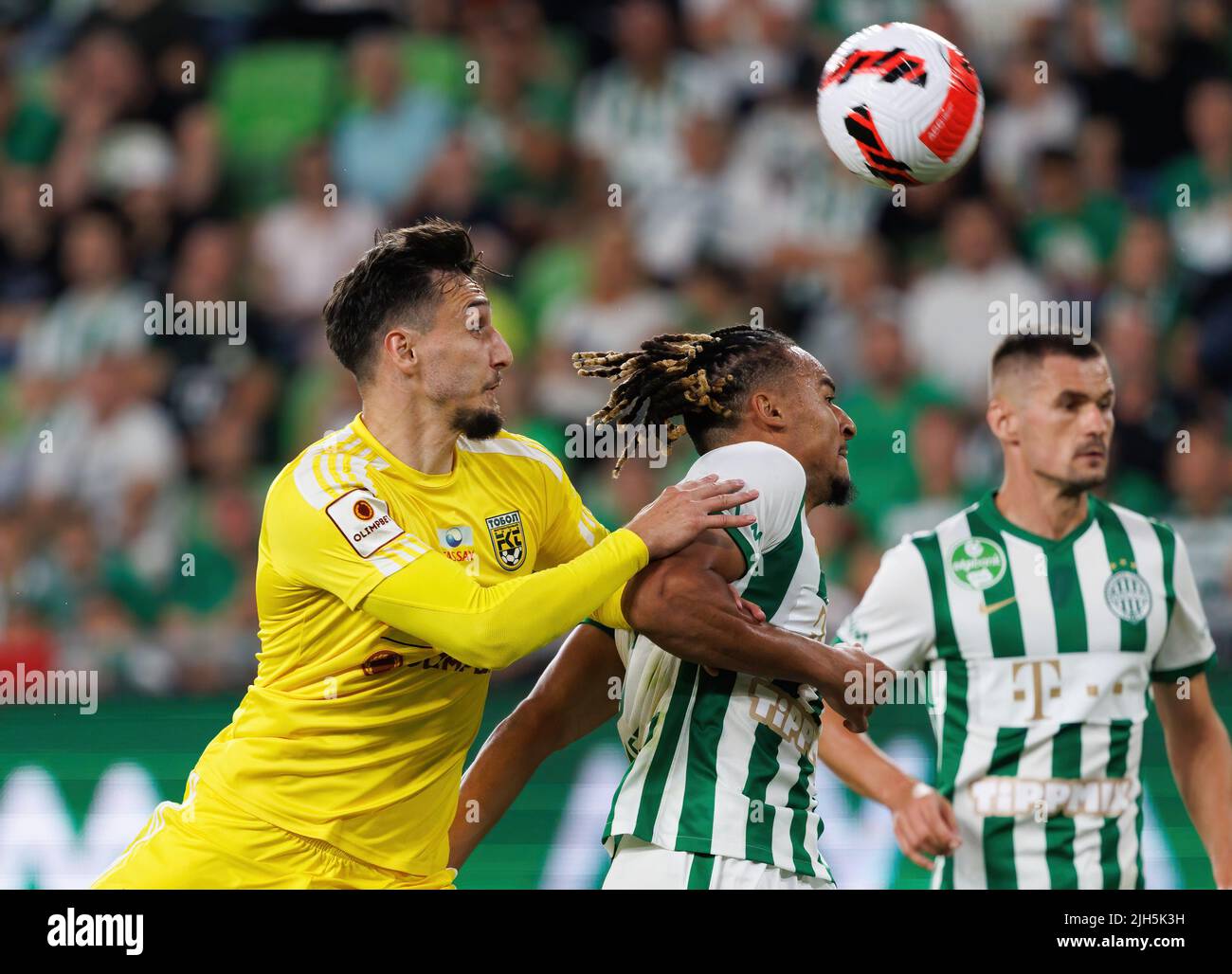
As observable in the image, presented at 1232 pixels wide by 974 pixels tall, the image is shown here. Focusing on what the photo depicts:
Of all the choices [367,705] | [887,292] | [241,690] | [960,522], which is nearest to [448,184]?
[887,292]

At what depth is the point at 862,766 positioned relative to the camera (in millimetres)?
3936

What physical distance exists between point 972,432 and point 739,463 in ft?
18.2

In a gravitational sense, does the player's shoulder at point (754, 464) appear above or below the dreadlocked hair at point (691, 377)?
below

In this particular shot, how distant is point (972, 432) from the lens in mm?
8617

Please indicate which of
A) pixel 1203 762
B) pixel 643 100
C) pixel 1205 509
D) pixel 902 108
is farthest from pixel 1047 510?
pixel 643 100

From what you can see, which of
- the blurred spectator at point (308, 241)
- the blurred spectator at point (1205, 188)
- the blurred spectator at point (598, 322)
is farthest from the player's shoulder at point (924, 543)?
the blurred spectator at point (308, 241)

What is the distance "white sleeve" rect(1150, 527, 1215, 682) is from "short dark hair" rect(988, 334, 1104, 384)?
0.61 m

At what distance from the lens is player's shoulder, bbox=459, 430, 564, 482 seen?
378 cm

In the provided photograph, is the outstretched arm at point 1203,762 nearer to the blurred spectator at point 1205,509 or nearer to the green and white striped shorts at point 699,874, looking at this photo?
the green and white striped shorts at point 699,874

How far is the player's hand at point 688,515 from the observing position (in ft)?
10.4

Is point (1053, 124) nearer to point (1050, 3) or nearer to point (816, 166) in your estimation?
point (1050, 3)

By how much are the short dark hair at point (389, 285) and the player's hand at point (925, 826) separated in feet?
5.28

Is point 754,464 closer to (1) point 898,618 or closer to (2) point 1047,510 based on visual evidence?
(1) point 898,618

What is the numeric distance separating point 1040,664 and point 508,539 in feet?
4.83
